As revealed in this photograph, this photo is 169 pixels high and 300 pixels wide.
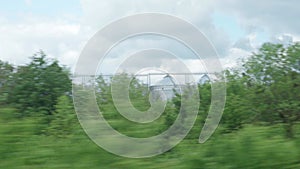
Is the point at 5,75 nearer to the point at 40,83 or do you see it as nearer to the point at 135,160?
the point at 40,83

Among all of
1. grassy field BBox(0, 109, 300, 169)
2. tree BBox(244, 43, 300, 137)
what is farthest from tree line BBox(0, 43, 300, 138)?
grassy field BBox(0, 109, 300, 169)

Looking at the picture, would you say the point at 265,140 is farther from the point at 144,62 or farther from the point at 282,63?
the point at 282,63

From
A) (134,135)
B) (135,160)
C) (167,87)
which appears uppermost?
(167,87)

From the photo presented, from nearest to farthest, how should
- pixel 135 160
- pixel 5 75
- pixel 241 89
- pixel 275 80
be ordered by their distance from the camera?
pixel 135 160 < pixel 5 75 < pixel 241 89 < pixel 275 80

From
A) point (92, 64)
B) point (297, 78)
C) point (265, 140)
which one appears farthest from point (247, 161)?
point (297, 78)

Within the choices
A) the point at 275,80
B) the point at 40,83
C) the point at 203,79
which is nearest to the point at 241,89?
the point at 275,80

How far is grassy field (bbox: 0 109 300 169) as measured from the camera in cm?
496

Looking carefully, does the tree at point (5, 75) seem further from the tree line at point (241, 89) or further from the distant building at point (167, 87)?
the distant building at point (167, 87)

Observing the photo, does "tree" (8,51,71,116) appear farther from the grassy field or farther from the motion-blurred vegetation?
the grassy field

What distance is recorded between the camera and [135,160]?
16.7 ft

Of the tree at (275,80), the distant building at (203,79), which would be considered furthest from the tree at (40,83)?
the tree at (275,80)

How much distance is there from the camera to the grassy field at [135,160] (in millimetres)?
4957

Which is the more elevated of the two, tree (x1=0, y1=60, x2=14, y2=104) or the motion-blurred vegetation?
tree (x1=0, y1=60, x2=14, y2=104)

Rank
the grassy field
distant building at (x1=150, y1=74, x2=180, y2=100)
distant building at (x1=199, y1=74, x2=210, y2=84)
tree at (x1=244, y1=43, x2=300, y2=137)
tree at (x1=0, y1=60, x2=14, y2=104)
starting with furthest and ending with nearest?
tree at (x1=244, y1=43, x2=300, y2=137) < tree at (x1=0, y1=60, x2=14, y2=104) < distant building at (x1=199, y1=74, x2=210, y2=84) < distant building at (x1=150, y1=74, x2=180, y2=100) < the grassy field
